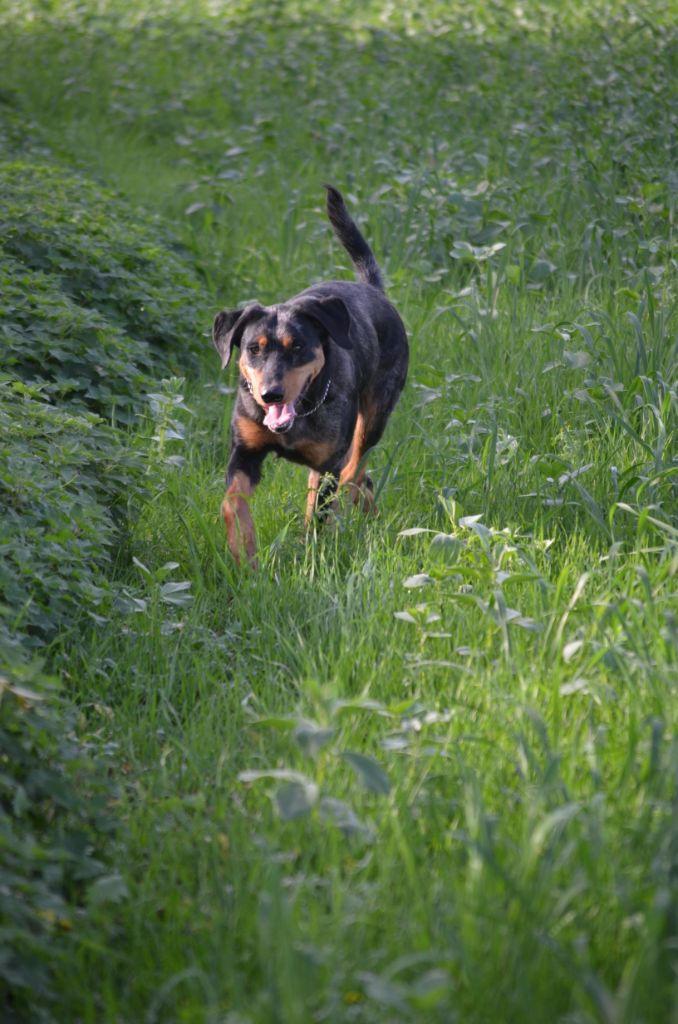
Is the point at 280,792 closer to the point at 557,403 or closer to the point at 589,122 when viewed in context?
the point at 557,403

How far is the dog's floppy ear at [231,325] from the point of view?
4.90 m

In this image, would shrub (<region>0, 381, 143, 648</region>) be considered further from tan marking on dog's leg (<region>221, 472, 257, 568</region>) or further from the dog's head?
the dog's head

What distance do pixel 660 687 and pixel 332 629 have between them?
48.1 inches

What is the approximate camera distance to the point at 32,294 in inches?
213

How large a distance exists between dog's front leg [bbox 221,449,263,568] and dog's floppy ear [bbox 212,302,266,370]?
422 millimetres

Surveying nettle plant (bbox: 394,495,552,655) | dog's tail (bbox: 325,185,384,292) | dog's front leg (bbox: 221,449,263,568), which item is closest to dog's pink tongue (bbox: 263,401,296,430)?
dog's front leg (bbox: 221,449,263,568)

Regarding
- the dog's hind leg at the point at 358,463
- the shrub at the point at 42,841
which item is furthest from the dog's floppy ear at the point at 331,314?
the shrub at the point at 42,841

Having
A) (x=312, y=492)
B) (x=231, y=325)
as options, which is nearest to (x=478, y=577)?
(x=312, y=492)

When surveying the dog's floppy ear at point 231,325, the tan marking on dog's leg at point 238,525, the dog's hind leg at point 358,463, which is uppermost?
the dog's floppy ear at point 231,325

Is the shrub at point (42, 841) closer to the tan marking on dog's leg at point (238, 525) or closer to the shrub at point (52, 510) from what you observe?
the shrub at point (52, 510)

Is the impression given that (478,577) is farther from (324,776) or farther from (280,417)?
(280,417)

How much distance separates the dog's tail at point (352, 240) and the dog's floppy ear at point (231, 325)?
101 cm

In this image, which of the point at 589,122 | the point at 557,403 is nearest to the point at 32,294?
the point at 557,403

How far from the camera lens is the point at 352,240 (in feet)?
19.4
